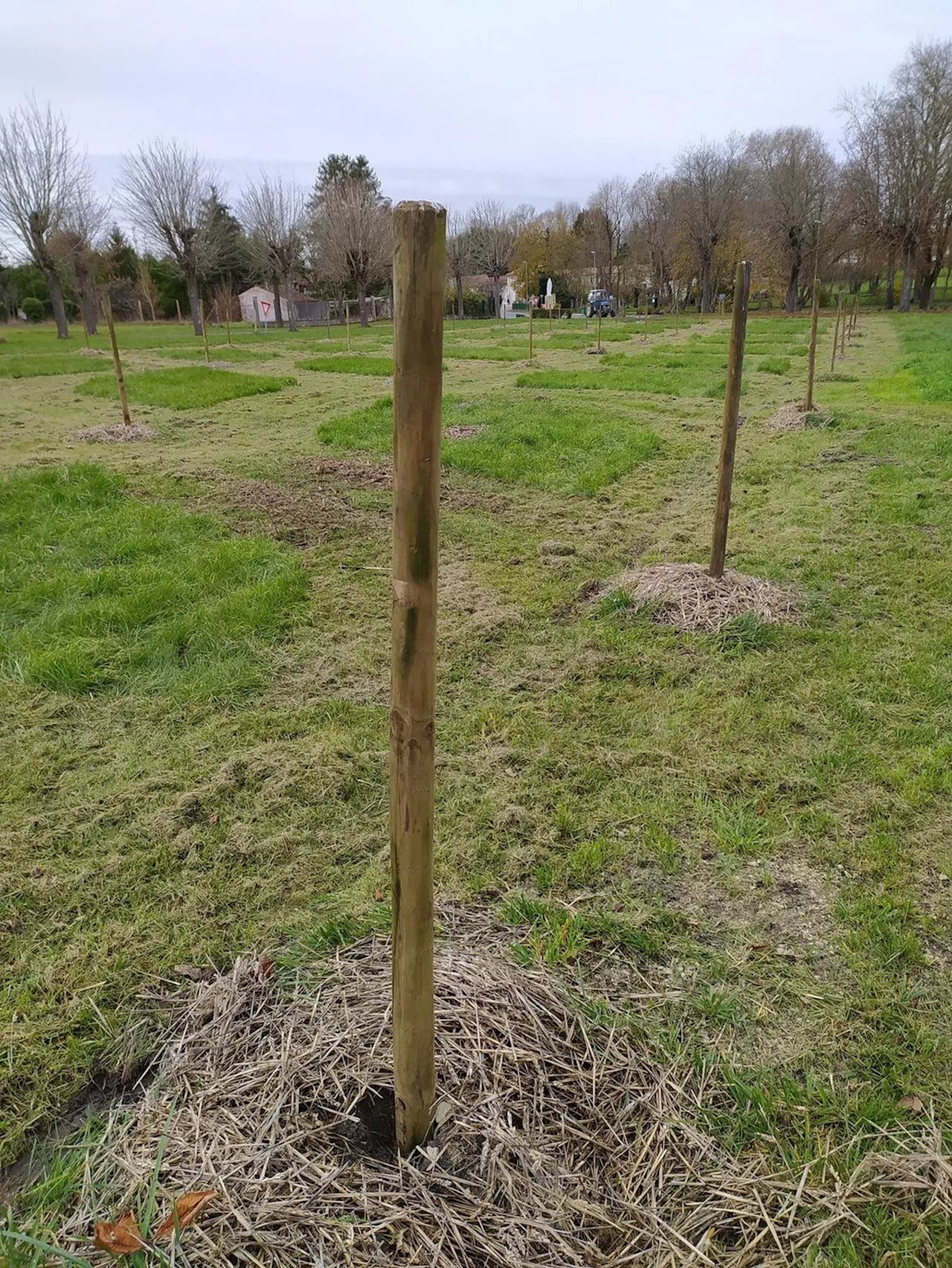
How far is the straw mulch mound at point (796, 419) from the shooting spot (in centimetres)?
1093

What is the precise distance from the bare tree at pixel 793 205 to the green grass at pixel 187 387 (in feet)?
123

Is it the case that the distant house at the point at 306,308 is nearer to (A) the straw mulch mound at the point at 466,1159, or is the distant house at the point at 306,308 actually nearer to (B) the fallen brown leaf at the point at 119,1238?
(A) the straw mulch mound at the point at 466,1159

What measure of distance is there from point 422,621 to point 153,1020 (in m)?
1.63

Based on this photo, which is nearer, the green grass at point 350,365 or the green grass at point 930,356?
the green grass at point 930,356

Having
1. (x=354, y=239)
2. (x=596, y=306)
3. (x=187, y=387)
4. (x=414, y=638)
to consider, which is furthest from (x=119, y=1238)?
(x=596, y=306)

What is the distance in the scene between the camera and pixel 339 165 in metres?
64.4

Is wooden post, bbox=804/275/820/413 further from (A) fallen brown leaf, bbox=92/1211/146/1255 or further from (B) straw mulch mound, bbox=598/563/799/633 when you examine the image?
(A) fallen brown leaf, bbox=92/1211/146/1255

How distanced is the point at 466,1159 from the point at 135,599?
4266mm

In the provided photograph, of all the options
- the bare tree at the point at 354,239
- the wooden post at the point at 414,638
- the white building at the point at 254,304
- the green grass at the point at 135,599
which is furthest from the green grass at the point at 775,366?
the white building at the point at 254,304

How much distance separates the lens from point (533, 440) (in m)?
10.1

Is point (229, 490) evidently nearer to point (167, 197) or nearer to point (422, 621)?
point (422, 621)

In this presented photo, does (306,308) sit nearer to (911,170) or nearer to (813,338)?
(911,170)

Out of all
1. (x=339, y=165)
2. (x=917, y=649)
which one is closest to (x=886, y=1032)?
(x=917, y=649)

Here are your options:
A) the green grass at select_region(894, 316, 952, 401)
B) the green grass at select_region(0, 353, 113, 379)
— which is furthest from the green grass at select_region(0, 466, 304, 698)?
the green grass at select_region(0, 353, 113, 379)
